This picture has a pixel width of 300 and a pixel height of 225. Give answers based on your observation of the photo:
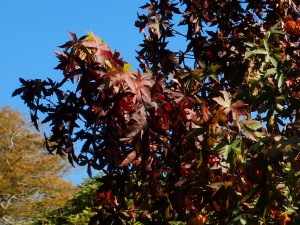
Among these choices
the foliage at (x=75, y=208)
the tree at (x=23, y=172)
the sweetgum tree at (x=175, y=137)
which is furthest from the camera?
the tree at (x=23, y=172)

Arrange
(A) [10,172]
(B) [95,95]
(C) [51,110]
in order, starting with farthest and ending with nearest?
(A) [10,172] → (C) [51,110] → (B) [95,95]

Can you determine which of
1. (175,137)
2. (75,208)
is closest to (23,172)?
(75,208)

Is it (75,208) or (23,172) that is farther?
(23,172)

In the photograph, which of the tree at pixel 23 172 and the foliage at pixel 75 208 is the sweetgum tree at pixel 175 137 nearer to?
the foliage at pixel 75 208

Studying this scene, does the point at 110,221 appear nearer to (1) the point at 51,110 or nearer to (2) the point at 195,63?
(1) the point at 51,110

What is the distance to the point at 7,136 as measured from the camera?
27.9 meters

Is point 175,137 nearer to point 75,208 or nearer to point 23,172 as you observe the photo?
point 75,208

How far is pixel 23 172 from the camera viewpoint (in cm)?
2677

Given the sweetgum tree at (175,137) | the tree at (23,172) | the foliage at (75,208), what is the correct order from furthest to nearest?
the tree at (23,172) → the foliage at (75,208) → the sweetgum tree at (175,137)

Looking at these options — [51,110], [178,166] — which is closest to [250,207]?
[178,166]

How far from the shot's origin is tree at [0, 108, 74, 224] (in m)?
26.4

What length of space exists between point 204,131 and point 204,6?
1.79m

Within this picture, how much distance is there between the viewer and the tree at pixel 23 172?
86.5 ft

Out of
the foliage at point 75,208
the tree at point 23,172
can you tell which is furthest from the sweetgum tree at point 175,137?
the tree at point 23,172
